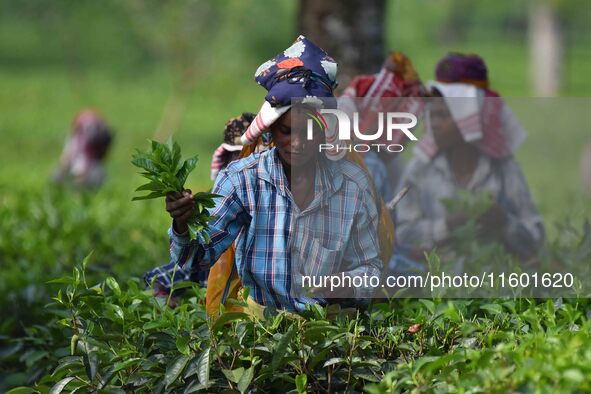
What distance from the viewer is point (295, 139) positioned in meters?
3.82

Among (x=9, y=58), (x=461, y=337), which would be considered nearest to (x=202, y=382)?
(x=461, y=337)

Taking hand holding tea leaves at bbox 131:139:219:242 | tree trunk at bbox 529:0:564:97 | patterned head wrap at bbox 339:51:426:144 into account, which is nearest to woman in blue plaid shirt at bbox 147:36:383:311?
hand holding tea leaves at bbox 131:139:219:242

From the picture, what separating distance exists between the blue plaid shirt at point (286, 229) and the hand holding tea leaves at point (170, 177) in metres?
0.21

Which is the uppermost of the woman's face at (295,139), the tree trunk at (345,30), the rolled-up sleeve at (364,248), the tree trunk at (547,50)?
the tree trunk at (547,50)

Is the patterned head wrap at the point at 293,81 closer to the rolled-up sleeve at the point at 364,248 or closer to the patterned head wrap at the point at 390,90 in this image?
the rolled-up sleeve at the point at 364,248

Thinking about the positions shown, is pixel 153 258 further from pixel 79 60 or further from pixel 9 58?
pixel 9 58

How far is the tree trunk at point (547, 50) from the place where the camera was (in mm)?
28562

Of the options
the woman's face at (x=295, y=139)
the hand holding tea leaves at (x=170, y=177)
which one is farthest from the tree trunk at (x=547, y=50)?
the hand holding tea leaves at (x=170, y=177)

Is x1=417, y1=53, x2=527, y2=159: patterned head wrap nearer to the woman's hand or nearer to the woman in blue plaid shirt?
the woman in blue plaid shirt

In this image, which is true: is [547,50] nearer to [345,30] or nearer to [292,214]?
[345,30]

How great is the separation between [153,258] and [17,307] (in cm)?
106

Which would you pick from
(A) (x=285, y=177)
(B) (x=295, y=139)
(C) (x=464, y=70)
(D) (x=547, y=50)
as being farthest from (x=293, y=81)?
(D) (x=547, y=50)

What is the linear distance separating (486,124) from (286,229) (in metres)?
1.82

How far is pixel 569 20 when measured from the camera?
110 feet
